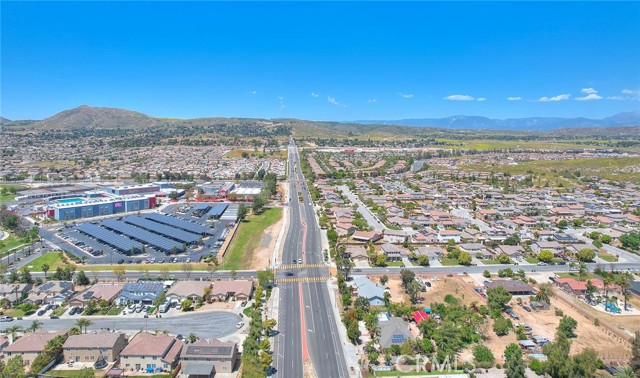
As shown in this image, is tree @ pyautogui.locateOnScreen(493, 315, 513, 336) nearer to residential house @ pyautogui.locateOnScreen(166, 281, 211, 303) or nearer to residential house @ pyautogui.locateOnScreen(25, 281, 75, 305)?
residential house @ pyautogui.locateOnScreen(166, 281, 211, 303)

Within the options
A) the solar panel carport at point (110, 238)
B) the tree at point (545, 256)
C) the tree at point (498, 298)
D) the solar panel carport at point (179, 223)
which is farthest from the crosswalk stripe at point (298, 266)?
the tree at point (545, 256)

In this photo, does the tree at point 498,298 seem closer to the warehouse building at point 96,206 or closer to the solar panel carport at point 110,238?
the solar panel carport at point 110,238

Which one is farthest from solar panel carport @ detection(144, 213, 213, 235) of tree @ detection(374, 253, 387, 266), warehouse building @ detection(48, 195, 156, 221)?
tree @ detection(374, 253, 387, 266)

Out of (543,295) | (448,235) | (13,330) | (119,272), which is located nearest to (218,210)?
(119,272)

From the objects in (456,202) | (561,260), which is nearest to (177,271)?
(561,260)

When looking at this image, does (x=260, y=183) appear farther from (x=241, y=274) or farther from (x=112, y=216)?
(x=241, y=274)

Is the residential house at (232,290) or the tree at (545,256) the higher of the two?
the tree at (545,256)
